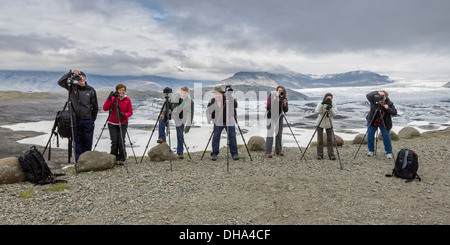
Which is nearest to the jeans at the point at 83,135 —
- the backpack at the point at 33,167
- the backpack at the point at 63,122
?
the backpack at the point at 63,122

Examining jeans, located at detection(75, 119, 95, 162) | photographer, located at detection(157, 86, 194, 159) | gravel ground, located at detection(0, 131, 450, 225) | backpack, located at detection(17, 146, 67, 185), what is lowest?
gravel ground, located at detection(0, 131, 450, 225)

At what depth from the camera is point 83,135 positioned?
8.83m

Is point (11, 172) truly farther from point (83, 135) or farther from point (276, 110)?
point (276, 110)

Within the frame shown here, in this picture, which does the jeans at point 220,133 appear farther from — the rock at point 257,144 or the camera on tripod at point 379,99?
the camera on tripod at point 379,99

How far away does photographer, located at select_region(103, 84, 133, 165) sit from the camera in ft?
29.3

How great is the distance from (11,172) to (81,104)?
255 cm

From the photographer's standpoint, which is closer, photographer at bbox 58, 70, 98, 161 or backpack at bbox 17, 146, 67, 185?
backpack at bbox 17, 146, 67, 185

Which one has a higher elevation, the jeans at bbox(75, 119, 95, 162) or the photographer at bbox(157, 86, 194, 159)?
the photographer at bbox(157, 86, 194, 159)

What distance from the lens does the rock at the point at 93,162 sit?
8.55 metres

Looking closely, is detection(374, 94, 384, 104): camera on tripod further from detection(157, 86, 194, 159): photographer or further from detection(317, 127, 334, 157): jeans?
detection(157, 86, 194, 159): photographer

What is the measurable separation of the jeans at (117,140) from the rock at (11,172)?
266 cm

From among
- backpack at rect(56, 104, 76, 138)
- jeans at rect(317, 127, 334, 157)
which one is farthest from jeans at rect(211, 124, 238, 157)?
backpack at rect(56, 104, 76, 138)

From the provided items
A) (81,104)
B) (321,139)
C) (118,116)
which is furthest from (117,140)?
(321,139)
